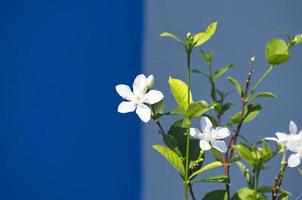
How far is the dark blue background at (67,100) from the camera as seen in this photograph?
5.68ft

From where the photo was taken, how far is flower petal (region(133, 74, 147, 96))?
0.78 meters

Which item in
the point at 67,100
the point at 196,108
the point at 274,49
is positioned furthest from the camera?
the point at 67,100

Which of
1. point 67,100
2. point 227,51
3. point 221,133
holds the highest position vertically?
point 227,51

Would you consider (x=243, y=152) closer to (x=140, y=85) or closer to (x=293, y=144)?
(x=293, y=144)

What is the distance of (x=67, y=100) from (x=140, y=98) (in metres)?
1.04

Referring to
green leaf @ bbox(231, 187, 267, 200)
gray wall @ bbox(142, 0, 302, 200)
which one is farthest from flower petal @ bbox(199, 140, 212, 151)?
gray wall @ bbox(142, 0, 302, 200)

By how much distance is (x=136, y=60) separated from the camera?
72.3 inches

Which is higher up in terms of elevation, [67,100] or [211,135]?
[67,100]

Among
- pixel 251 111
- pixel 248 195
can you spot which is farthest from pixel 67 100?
pixel 248 195

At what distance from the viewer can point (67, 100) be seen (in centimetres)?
177

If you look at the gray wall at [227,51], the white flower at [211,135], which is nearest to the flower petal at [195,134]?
the white flower at [211,135]

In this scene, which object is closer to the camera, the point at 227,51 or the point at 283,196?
the point at 283,196

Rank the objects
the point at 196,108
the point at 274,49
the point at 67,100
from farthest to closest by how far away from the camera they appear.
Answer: the point at 67,100, the point at 274,49, the point at 196,108

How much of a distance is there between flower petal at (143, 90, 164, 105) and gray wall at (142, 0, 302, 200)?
3.44 ft
